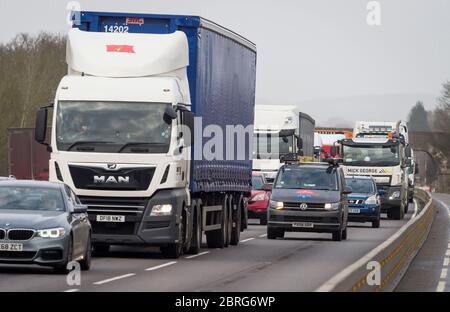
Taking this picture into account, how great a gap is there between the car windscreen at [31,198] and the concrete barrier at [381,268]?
4.86 metres

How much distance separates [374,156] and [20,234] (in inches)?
1453

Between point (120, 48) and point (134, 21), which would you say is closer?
point (120, 48)

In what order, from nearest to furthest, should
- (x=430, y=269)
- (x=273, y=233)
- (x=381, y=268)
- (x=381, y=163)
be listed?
(x=381, y=268), (x=430, y=269), (x=273, y=233), (x=381, y=163)

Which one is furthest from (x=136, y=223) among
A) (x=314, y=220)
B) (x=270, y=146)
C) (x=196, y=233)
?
(x=270, y=146)

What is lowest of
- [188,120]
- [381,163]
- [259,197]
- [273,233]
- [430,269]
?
[273,233]

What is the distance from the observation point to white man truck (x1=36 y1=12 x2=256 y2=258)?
2616 cm

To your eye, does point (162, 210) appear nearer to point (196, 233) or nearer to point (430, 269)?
point (196, 233)

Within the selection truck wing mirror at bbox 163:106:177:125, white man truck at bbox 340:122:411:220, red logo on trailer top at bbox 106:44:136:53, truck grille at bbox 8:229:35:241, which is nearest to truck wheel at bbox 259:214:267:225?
white man truck at bbox 340:122:411:220

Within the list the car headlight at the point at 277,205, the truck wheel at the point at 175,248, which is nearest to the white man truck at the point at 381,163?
the car headlight at the point at 277,205

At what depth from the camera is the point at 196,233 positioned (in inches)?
1121

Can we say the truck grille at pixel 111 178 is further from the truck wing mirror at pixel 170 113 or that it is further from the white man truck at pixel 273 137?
the white man truck at pixel 273 137

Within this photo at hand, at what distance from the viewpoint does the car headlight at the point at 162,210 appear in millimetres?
26219

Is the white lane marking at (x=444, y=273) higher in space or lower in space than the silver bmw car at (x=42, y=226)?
lower
